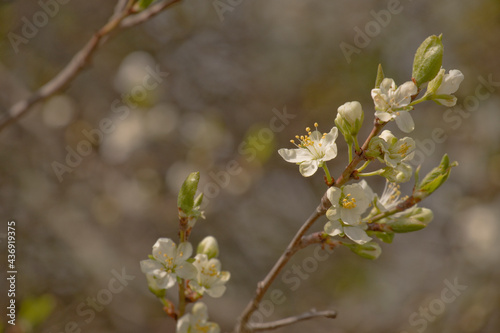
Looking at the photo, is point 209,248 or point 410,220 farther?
point 209,248

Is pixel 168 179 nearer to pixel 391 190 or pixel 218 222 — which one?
pixel 218 222

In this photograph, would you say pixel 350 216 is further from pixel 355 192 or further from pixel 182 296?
pixel 182 296

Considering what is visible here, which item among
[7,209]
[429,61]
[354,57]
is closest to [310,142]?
[429,61]

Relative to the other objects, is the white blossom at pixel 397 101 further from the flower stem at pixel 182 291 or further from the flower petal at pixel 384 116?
the flower stem at pixel 182 291

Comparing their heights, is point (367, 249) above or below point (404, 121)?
below

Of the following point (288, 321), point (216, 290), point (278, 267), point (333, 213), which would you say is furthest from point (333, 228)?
point (216, 290)

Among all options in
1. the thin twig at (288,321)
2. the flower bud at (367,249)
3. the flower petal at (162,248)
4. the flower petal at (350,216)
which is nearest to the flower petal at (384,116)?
the flower petal at (350,216)

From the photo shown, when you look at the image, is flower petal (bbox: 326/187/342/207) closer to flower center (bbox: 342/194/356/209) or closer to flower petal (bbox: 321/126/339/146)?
flower center (bbox: 342/194/356/209)

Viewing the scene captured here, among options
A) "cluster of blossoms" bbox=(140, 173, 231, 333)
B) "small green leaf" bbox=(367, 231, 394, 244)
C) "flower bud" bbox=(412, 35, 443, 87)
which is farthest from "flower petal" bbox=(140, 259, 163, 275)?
"flower bud" bbox=(412, 35, 443, 87)
